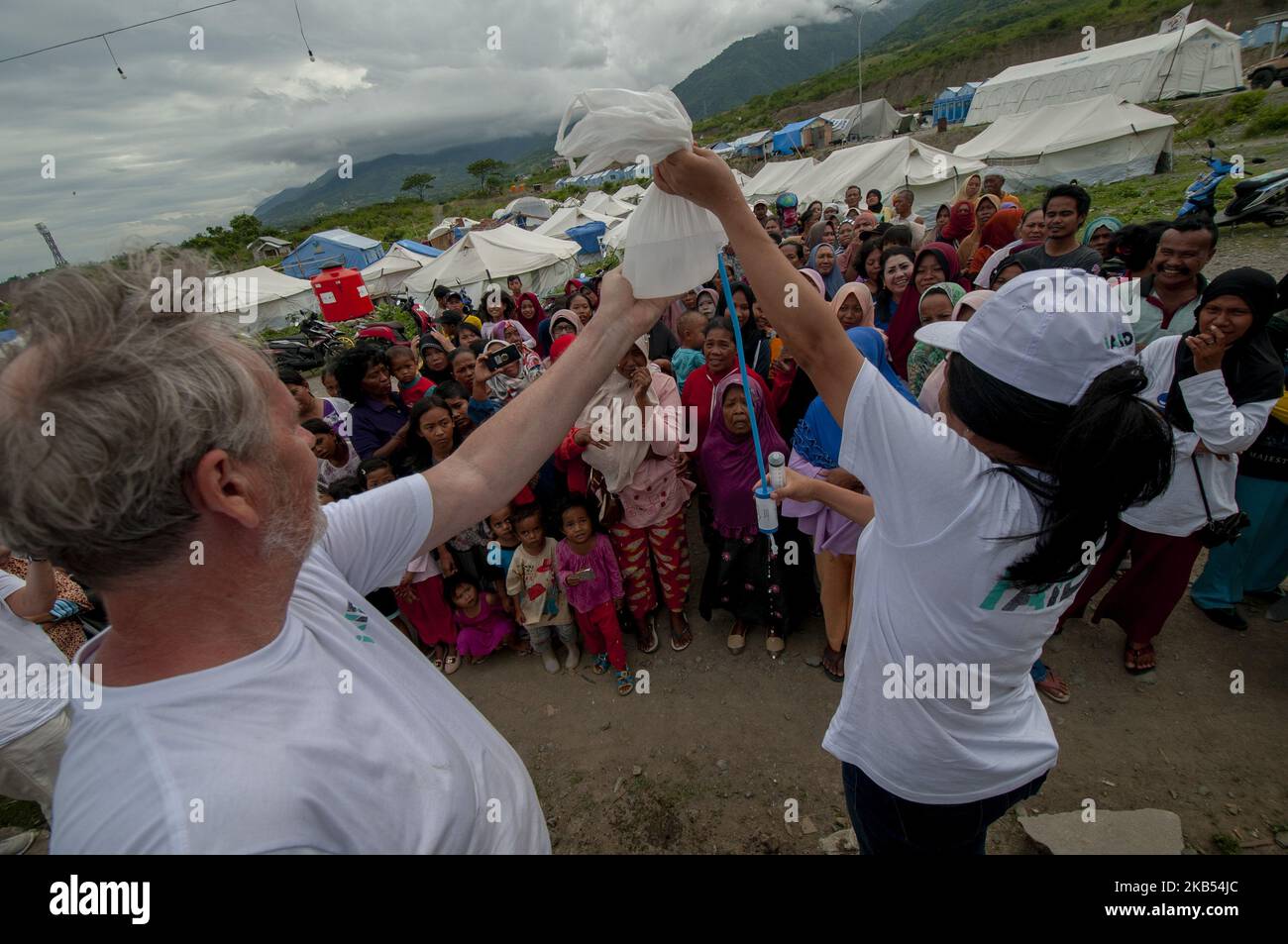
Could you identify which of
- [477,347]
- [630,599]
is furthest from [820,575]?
[477,347]

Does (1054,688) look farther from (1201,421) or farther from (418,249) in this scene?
(418,249)

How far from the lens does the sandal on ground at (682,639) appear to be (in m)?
3.89

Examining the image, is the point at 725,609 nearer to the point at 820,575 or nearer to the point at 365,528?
the point at 820,575

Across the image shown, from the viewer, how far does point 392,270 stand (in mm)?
21078

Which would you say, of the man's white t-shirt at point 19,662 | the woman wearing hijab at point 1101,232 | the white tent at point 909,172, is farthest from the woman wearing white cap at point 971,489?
the white tent at point 909,172

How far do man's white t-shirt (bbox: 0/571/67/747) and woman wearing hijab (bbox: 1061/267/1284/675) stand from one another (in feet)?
15.8

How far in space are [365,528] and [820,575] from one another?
278 centimetres

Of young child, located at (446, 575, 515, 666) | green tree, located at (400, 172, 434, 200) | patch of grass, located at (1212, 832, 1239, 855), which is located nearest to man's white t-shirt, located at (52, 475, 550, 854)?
young child, located at (446, 575, 515, 666)

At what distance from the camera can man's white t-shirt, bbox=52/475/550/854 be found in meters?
0.75

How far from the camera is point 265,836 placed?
2.49 feet

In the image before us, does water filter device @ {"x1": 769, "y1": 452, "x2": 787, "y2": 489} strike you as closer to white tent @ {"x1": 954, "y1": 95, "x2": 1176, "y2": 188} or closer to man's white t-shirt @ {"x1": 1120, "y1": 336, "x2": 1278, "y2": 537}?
man's white t-shirt @ {"x1": 1120, "y1": 336, "x2": 1278, "y2": 537}

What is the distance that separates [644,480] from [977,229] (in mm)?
6518

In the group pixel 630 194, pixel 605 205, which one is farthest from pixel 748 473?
pixel 630 194

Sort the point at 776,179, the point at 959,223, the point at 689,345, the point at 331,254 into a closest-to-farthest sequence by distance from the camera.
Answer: the point at 689,345 → the point at 959,223 → the point at 776,179 → the point at 331,254
